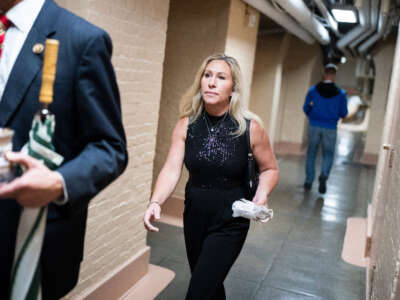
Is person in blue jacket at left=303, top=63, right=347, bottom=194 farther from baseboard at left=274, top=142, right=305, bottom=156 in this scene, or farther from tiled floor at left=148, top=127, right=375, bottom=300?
baseboard at left=274, top=142, right=305, bottom=156

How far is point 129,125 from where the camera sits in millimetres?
3223

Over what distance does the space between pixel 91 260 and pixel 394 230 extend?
6.20 ft

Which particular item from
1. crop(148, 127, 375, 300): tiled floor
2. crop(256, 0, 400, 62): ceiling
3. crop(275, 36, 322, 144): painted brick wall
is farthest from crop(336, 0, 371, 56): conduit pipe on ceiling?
→ crop(148, 127, 375, 300): tiled floor

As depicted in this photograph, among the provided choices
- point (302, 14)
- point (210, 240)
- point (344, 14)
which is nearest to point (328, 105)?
point (302, 14)

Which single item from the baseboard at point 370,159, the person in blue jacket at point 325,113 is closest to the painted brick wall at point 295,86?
the baseboard at point 370,159

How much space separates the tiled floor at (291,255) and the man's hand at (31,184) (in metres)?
2.68

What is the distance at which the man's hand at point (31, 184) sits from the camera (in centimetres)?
97

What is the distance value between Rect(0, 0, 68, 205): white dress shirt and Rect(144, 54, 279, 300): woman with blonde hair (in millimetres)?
1293

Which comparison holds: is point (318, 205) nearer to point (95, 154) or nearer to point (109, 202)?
point (109, 202)

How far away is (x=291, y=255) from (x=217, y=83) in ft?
8.61

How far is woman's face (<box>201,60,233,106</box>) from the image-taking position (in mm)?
2629

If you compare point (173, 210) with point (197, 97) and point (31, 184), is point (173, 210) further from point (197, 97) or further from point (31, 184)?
point (31, 184)

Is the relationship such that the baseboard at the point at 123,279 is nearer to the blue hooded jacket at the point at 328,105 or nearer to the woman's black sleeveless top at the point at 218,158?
the woman's black sleeveless top at the point at 218,158

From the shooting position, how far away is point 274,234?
5242 mm
